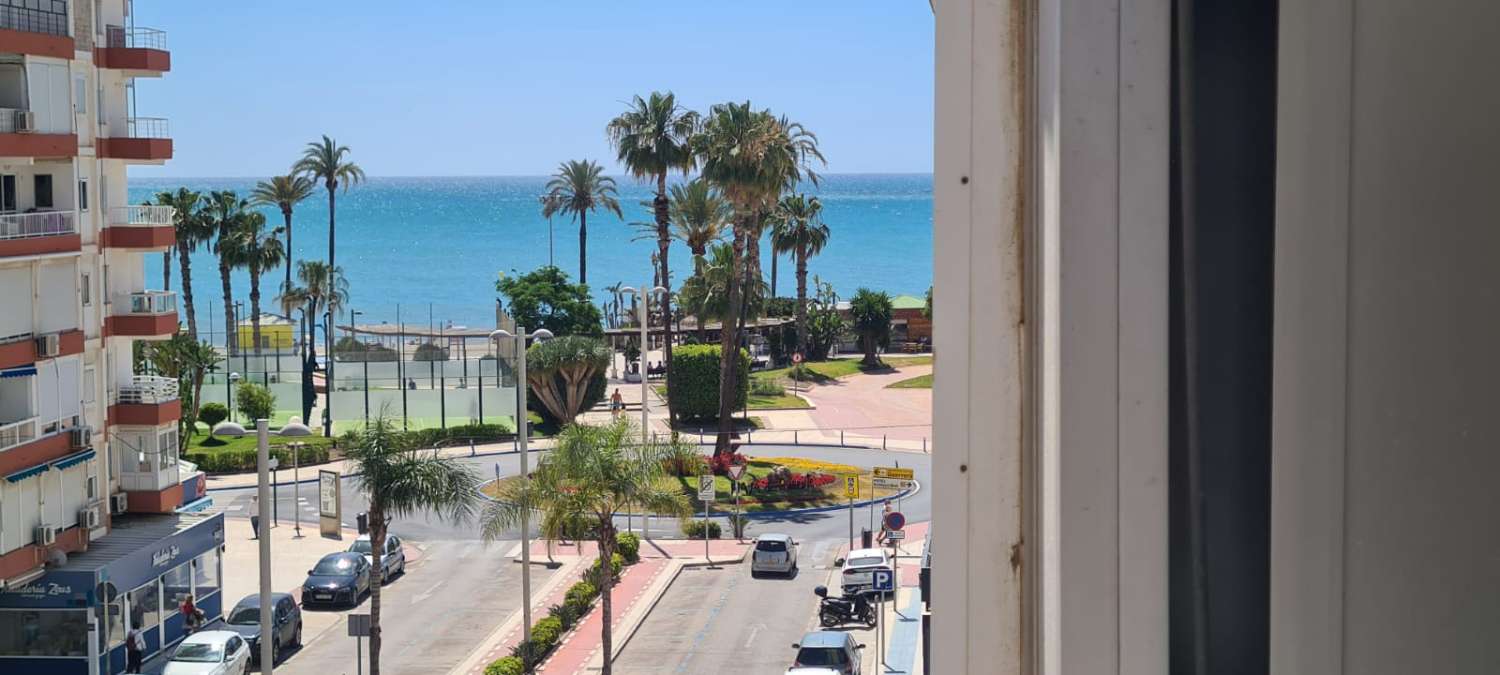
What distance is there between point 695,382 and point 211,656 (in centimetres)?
2739

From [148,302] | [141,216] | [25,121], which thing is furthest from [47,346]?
[141,216]

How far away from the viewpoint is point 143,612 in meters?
27.3

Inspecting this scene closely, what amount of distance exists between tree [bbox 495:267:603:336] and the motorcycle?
30934 millimetres

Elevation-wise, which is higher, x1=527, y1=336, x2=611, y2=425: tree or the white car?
x1=527, y1=336, x2=611, y2=425: tree

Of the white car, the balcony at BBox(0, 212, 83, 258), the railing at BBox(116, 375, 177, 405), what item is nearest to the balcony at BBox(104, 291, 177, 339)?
the railing at BBox(116, 375, 177, 405)

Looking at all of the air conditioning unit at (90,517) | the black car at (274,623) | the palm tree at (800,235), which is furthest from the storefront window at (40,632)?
the palm tree at (800,235)

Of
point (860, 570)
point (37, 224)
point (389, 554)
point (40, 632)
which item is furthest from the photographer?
point (389, 554)

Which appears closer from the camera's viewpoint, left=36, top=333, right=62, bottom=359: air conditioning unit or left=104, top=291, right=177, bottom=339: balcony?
left=36, top=333, right=62, bottom=359: air conditioning unit

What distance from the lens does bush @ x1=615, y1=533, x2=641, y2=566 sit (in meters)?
32.8

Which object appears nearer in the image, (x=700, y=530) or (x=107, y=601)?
(x=107, y=601)

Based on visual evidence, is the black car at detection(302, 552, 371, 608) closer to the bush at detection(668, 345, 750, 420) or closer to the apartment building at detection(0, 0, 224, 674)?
the apartment building at detection(0, 0, 224, 674)

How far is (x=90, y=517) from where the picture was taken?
27500mm

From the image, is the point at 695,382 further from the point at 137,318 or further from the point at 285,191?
the point at 285,191

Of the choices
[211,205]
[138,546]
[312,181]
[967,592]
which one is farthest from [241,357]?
[967,592]
